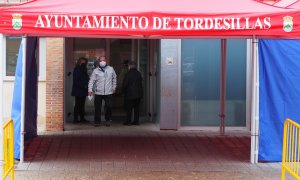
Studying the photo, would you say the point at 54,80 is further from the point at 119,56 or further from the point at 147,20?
the point at 147,20

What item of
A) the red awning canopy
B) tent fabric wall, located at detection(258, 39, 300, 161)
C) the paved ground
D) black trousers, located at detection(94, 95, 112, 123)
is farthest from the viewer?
black trousers, located at detection(94, 95, 112, 123)

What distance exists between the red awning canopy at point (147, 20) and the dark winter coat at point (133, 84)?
5.45m

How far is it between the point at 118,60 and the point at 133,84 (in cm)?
150

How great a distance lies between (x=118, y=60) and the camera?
15094mm

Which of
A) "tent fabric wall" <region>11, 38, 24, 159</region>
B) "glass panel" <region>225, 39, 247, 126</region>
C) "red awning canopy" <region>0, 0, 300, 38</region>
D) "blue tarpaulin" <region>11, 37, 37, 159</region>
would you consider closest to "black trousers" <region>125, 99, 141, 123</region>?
"glass panel" <region>225, 39, 247, 126</region>

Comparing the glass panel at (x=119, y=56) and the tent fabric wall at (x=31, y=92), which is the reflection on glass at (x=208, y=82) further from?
the tent fabric wall at (x=31, y=92)

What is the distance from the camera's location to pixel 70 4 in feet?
28.0

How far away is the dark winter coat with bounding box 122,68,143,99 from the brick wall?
5.54 feet

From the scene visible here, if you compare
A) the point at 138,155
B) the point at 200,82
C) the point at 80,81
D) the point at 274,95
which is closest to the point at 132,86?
the point at 80,81

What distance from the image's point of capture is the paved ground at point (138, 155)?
353 inches

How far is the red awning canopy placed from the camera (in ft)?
26.3

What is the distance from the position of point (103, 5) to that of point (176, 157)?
10.9 ft

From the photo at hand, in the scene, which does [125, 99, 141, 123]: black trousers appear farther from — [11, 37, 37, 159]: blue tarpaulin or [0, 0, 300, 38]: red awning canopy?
[0, 0, 300, 38]: red awning canopy

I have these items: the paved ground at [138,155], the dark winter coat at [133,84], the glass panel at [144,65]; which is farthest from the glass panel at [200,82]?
the glass panel at [144,65]
